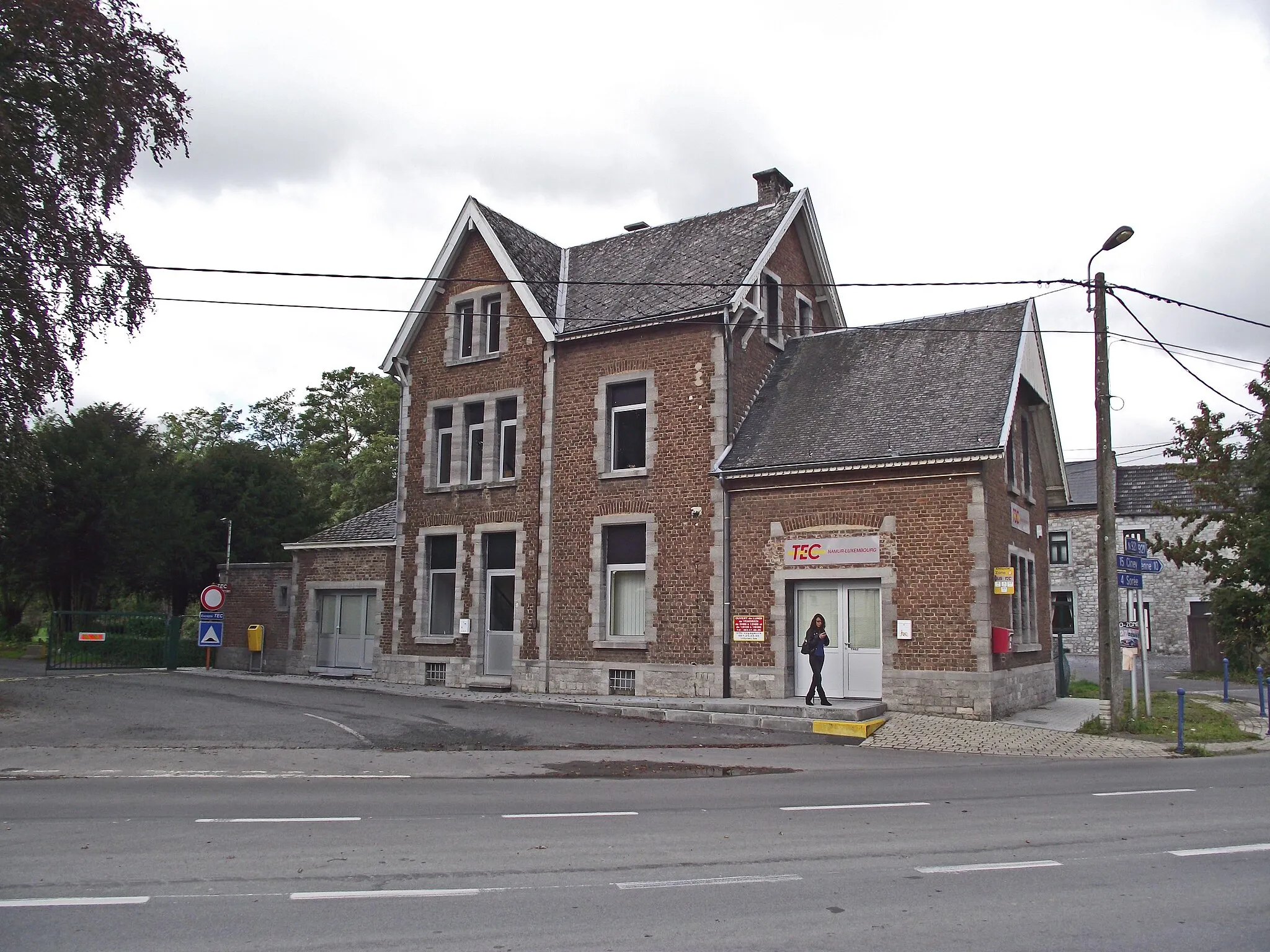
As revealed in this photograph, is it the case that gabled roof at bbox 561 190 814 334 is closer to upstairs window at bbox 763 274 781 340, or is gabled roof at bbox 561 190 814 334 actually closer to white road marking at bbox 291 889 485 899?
upstairs window at bbox 763 274 781 340

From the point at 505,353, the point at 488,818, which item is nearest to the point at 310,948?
the point at 488,818

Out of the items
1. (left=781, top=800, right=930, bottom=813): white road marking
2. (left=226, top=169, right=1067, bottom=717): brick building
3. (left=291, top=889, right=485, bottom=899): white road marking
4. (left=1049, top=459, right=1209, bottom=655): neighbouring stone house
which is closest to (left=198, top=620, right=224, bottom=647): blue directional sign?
(left=226, top=169, right=1067, bottom=717): brick building

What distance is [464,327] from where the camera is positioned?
1011 inches

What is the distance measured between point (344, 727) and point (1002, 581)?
38.0 feet

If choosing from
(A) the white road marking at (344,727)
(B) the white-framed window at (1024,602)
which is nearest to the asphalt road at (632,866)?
(A) the white road marking at (344,727)

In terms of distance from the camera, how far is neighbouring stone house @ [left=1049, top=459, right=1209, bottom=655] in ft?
128

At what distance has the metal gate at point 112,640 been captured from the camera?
89.3 feet

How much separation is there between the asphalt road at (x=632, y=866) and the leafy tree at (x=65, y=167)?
8.46 m

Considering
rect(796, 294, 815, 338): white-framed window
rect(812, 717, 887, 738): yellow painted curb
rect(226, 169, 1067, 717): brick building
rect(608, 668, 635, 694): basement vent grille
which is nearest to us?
rect(812, 717, 887, 738): yellow painted curb

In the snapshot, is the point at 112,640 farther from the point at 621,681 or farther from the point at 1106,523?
the point at 1106,523

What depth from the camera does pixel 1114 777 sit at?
1234 cm

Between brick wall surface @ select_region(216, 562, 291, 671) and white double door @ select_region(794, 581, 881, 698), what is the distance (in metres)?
15.6

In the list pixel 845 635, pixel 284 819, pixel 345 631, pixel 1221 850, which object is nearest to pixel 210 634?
pixel 345 631

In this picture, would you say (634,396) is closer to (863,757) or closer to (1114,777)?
(863,757)
